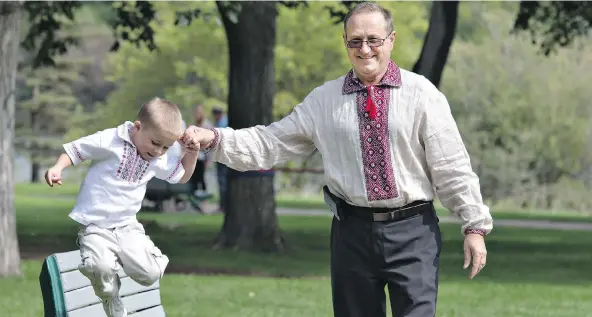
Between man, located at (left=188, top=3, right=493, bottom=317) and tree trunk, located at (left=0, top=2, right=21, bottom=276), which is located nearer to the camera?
man, located at (left=188, top=3, right=493, bottom=317)

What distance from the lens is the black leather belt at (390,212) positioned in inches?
206

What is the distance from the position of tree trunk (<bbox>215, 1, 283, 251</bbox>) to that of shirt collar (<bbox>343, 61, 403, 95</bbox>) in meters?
9.94

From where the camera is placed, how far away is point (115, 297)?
609 centimetres

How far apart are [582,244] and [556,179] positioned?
70.7 ft

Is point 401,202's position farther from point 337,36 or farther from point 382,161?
point 337,36

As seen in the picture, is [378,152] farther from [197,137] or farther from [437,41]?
[437,41]

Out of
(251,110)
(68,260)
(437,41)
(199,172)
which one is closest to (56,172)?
(68,260)

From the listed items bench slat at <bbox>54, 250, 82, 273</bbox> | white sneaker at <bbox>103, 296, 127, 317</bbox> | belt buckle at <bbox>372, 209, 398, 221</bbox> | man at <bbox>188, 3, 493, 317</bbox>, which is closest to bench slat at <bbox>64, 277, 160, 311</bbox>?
bench slat at <bbox>54, 250, 82, 273</bbox>

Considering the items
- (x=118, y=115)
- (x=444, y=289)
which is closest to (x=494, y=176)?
(x=118, y=115)

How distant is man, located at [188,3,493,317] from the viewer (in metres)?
5.18

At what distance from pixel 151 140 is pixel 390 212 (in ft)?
3.80

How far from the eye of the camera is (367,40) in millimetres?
5148

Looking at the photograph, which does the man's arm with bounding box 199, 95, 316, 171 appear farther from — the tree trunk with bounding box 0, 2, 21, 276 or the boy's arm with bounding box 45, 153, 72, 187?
the tree trunk with bounding box 0, 2, 21, 276

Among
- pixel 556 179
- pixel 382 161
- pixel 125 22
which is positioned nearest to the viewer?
pixel 382 161
